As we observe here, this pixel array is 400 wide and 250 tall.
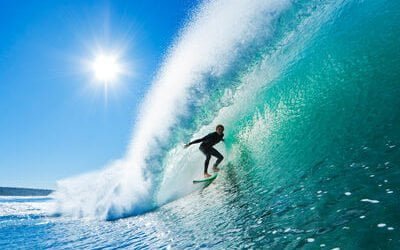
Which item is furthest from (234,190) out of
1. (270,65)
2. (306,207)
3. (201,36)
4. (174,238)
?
(201,36)

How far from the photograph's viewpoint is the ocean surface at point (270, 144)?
338cm

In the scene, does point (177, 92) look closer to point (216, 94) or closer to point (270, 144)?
point (216, 94)

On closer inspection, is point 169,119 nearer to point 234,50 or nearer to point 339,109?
point 234,50

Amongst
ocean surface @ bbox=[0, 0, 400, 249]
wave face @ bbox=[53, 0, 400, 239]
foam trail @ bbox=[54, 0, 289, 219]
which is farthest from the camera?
foam trail @ bbox=[54, 0, 289, 219]

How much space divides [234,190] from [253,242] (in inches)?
116

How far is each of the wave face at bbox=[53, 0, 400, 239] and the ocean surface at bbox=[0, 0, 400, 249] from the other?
1.4 inches

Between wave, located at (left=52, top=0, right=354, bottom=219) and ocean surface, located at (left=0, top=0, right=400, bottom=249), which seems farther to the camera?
wave, located at (left=52, top=0, right=354, bottom=219)

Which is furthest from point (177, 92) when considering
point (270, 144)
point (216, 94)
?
point (270, 144)

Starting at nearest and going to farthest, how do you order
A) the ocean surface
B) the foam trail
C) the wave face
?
the ocean surface < the wave face < the foam trail

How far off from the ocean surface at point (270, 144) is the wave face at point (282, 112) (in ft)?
0.12

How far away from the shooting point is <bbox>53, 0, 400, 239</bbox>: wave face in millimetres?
4262

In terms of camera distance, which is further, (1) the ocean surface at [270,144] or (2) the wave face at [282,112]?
(2) the wave face at [282,112]

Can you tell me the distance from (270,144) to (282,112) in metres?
1.56

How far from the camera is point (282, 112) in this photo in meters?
9.00
